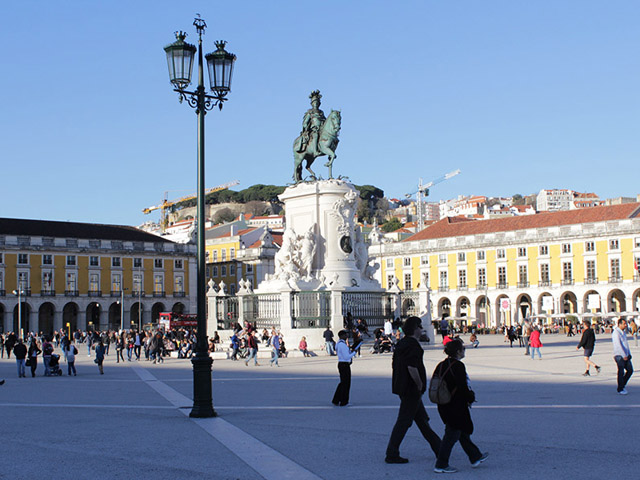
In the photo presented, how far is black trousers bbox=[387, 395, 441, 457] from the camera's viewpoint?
7973mm

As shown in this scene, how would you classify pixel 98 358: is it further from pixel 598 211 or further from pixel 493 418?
pixel 598 211

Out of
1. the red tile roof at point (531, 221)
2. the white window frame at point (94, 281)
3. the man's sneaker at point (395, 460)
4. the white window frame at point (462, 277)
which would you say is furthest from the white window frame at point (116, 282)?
the man's sneaker at point (395, 460)

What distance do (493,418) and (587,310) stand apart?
6207 cm

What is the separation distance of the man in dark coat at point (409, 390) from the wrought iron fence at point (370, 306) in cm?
2073

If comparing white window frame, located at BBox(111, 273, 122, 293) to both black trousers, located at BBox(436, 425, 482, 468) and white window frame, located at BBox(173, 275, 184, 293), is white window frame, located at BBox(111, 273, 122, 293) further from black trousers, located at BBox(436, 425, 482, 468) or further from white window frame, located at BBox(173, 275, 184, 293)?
black trousers, located at BBox(436, 425, 482, 468)

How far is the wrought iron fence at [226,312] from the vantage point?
109ft

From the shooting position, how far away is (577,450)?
8359 millimetres

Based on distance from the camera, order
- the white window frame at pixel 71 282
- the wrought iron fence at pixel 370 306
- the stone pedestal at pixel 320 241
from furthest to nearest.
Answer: the white window frame at pixel 71 282
the stone pedestal at pixel 320 241
the wrought iron fence at pixel 370 306

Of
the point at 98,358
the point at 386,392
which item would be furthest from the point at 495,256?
the point at 386,392

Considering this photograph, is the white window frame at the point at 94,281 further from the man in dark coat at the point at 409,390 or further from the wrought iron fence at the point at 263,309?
the man in dark coat at the point at 409,390

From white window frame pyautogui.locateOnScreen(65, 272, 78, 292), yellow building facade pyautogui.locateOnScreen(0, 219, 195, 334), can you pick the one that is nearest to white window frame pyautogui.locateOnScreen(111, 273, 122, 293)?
yellow building facade pyautogui.locateOnScreen(0, 219, 195, 334)

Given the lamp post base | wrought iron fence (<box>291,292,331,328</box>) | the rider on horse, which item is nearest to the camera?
the lamp post base

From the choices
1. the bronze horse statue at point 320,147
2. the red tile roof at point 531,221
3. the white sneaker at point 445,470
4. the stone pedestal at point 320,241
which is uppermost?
the red tile roof at point 531,221

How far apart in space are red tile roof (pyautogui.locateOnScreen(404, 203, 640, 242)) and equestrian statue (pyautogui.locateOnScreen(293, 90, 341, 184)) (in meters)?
44.3
